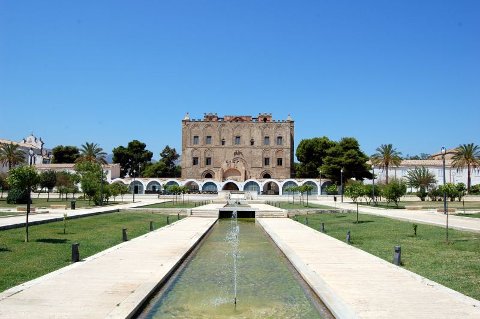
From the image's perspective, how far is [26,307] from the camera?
6.37 meters

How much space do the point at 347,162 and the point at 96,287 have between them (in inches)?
2188

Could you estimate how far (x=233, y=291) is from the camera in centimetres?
866

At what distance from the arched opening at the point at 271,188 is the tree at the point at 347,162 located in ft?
27.0

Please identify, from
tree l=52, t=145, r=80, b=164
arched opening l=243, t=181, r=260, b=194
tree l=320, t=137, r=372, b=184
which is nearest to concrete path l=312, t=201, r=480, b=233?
tree l=320, t=137, r=372, b=184

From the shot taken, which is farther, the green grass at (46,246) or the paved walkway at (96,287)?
the green grass at (46,246)

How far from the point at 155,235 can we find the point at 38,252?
545 centimetres

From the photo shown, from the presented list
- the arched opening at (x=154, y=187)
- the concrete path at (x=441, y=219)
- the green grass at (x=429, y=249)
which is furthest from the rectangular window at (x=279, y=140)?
the green grass at (x=429, y=249)

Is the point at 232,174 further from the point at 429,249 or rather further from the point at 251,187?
the point at 429,249

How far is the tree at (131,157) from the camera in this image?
3354 inches

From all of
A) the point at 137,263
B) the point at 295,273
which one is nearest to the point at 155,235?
the point at 137,263

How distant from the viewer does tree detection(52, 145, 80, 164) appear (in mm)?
86250

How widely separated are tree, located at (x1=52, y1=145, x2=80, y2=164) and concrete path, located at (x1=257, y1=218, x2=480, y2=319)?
8091cm

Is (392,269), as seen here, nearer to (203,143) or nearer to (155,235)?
(155,235)

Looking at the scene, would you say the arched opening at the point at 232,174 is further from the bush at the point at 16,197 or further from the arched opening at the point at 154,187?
the bush at the point at 16,197
